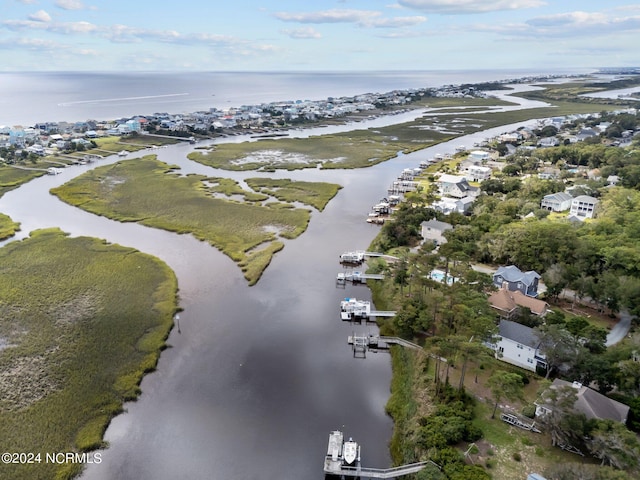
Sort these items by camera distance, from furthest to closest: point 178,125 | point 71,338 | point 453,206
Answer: point 178,125, point 453,206, point 71,338

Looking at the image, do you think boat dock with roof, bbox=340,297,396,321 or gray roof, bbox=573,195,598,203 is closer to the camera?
boat dock with roof, bbox=340,297,396,321

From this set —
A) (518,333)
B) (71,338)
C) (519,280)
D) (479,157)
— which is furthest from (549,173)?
(71,338)

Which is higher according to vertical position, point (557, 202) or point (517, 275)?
point (557, 202)

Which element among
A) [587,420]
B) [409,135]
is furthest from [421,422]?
[409,135]

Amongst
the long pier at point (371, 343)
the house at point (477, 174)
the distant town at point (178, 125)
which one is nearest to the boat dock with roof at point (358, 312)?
the long pier at point (371, 343)

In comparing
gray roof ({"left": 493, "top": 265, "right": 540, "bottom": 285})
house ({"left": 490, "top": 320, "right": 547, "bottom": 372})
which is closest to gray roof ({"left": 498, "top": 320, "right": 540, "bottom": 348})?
house ({"left": 490, "top": 320, "right": 547, "bottom": 372})

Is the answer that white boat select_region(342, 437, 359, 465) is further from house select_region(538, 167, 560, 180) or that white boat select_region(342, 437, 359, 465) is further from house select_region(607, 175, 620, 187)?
house select_region(607, 175, 620, 187)

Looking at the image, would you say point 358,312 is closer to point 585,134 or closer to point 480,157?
point 480,157
